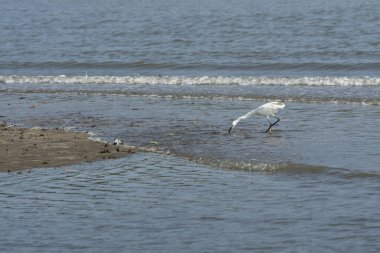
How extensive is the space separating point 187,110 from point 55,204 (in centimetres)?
823

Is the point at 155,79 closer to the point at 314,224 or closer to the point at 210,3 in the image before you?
the point at 314,224

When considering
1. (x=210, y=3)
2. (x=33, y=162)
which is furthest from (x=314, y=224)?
(x=210, y=3)

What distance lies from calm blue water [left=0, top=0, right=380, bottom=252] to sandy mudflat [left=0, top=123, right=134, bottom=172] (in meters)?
0.42

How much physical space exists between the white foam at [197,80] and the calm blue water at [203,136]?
3.1 inches

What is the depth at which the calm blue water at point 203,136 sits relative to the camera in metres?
9.12

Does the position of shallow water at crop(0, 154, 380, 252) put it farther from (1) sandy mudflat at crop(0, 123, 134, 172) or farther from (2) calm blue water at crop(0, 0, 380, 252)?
(1) sandy mudflat at crop(0, 123, 134, 172)

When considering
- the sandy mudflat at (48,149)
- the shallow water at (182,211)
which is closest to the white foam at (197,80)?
the sandy mudflat at (48,149)

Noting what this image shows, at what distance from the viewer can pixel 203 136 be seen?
48.6 ft

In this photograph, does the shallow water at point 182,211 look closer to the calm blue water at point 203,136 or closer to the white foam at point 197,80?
the calm blue water at point 203,136

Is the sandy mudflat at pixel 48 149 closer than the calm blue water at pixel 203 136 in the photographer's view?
No

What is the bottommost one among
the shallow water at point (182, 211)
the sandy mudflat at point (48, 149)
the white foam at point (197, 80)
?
the shallow water at point (182, 211)

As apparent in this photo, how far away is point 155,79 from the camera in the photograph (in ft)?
80.9

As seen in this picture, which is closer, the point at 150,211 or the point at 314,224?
the point at 314,224

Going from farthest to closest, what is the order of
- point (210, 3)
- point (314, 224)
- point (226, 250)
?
point (210, 3)
point (314, 224)
point (226, 250)
